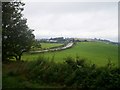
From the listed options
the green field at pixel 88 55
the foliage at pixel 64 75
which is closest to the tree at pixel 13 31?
the green field at pixel 88 55

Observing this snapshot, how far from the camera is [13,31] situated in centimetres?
2286

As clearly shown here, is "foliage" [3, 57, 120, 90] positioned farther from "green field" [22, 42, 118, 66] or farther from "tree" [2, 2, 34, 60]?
"tree" [2, 2, 34, 60]

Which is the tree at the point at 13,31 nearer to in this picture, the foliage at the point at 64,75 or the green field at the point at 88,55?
the green field at the point at 88,55

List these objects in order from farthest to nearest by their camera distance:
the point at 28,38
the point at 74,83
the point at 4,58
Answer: the point at 28,38 < the point at 4,58 < the point at 74,83

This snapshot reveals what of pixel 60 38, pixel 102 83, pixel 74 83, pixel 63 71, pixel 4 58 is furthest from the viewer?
pixel 60 38

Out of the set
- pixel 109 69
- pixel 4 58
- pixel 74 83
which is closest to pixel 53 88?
pixel 74 83

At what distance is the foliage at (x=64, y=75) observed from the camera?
1152cm

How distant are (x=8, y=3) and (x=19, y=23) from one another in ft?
6.63

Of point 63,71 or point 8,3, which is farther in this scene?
point 8,3

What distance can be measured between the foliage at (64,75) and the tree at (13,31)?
23.6ft

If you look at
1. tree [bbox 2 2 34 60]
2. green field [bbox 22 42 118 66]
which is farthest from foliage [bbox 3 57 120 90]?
tree [bbox 2 2 34 60]

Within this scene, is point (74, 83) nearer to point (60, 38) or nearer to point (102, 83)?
point (102, 83)

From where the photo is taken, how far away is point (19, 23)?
2316 centimetres

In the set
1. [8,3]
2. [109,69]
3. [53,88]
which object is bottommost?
[53,88]
